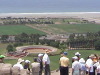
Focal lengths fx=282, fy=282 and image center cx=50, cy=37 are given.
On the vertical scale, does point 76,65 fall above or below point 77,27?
above

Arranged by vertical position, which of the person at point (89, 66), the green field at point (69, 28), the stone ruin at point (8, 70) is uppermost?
the stone ruin at point (8, 70)

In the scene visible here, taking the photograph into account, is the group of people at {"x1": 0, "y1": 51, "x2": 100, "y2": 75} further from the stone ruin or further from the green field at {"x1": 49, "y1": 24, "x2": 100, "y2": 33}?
the green field at {"x1": 49, "y1": 24, "x2": 100, "y2": 33}

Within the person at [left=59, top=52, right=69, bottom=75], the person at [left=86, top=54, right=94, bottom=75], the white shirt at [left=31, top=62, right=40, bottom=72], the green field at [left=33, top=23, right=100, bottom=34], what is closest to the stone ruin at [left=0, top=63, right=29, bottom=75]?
the white shirt at [left=31, top=62, right=40, bottom=72]

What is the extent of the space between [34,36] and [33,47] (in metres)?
13.4

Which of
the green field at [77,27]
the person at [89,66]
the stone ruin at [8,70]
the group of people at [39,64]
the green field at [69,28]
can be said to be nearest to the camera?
the stone ruin at [8,70]

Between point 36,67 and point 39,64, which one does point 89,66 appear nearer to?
point 39,64

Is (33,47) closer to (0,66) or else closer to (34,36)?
(34,36)

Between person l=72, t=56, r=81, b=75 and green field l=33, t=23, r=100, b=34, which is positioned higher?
person l=72, t=56, r=81, b=75

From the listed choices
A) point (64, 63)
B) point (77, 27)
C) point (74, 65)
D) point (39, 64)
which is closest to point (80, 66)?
point (74, 65)

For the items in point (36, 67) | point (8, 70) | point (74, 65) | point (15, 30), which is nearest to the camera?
point (8, 70)

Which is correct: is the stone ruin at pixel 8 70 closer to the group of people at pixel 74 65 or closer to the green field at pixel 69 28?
the group of people at pixel 74 65

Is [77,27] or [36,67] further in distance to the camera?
[77,27]

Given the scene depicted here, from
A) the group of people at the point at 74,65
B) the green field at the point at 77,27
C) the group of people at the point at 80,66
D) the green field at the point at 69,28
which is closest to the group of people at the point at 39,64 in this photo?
the group of people at the point at 74,65

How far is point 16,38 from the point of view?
206 feet
